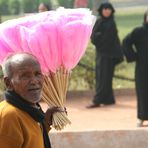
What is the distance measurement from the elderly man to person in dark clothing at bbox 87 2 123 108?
6.94 meters

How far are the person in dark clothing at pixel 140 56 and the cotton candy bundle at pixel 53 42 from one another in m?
4.43

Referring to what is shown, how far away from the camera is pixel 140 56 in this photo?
8422 mm

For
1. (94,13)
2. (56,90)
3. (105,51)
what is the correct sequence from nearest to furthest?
(56,90)
(105,51)
(94,13)

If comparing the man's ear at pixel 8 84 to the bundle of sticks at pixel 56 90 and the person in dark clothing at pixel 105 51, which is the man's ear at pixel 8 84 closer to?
the bundle of sticks at pixel 56 90

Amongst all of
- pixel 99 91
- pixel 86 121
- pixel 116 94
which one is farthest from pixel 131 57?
pixel 116 94

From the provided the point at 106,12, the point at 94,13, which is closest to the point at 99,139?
the point at 106,12

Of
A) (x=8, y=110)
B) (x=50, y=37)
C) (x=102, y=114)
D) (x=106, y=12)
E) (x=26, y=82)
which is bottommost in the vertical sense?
(x=102, y=114)

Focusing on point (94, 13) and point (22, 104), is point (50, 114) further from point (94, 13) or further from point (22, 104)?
point (94, 13)

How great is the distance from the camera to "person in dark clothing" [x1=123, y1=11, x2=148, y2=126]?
827cm

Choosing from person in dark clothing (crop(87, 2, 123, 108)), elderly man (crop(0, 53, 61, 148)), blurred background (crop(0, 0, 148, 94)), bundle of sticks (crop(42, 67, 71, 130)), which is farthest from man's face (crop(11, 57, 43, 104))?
person in dark clothing (crop(87, 2, 123, 108))

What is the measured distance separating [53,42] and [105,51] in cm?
688

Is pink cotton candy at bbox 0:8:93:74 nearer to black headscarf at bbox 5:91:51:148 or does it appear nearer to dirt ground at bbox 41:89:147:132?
black headscarf at bbox 5:91:51:148

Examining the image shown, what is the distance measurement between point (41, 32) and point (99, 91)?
7.22m

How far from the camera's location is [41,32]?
147 inches
